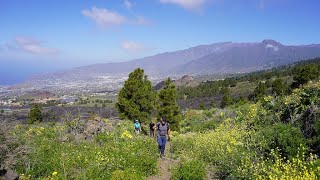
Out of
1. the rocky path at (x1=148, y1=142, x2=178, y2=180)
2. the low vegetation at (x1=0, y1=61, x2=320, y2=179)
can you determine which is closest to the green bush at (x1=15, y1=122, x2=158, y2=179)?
the low vegetation at (x1=0, y1=61, x2=320, y2=179)

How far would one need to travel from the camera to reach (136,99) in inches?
1126

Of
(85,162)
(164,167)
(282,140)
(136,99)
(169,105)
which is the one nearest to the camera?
(282,140)

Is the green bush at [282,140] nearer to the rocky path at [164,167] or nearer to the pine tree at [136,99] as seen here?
the rocky path at [164,167]

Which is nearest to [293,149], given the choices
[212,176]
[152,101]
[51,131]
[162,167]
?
[212,176]

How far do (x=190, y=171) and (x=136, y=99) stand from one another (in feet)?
57.5

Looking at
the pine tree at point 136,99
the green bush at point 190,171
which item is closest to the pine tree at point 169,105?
the pine tree at point 136,99

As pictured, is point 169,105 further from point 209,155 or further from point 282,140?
point 282,140

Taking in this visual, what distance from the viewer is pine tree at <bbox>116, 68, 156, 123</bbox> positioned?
28.3m

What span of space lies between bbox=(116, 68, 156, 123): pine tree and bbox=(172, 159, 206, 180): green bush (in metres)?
16.4

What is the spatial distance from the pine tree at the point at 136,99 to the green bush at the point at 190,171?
16449 millimetres

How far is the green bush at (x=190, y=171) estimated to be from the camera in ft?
37.1

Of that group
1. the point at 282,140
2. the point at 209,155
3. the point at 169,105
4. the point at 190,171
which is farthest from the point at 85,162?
the point at 169,105

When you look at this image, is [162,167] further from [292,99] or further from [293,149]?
[292,99]

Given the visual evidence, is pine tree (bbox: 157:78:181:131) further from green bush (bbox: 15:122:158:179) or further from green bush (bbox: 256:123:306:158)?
green bush (bbox: 256:123:306:158)
